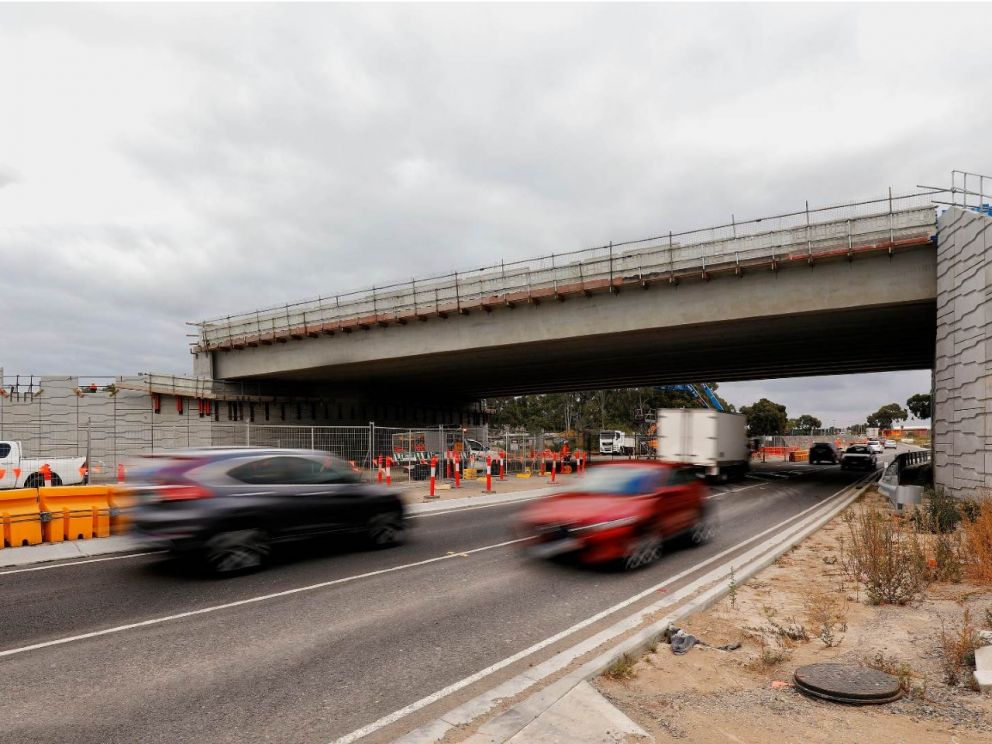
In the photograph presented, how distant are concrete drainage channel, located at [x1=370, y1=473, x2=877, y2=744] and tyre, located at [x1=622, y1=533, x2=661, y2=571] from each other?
65 centimetres

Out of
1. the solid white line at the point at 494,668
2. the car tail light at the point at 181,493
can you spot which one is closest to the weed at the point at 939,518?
the solid white line at the point at 494,668

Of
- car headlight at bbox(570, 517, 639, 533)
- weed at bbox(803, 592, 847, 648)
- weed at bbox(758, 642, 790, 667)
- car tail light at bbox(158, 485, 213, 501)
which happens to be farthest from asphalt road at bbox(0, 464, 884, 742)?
weed at bbox(803, 592, 847, 648)

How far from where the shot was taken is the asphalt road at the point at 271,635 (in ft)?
14.5

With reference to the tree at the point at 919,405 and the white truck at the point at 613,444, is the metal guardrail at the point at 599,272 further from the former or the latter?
the tree at the point at 919,405

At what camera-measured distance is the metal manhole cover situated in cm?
444

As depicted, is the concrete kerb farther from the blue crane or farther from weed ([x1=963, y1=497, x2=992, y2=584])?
the blue crane

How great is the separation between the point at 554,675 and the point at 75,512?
9.47 m

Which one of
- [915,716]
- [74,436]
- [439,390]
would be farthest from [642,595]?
[439,390]

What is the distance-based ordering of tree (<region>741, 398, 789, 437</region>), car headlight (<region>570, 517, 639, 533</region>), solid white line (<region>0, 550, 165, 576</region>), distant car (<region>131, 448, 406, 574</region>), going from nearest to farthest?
distant car (<region>131, 448, 406, 574</region>) → car headlight (<region>570, 517, 639, 533</region>) → solid white line (<region>0, 550, 165, 576</region>) → tree (<region>741, 398, 789, 437</region>)

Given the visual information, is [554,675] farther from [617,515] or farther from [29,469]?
[29,469]

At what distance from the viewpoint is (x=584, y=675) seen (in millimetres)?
4820

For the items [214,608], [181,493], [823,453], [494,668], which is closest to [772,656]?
[494,668]

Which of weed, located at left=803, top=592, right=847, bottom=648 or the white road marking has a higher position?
weed, located at left=803, top=592, right=847, bottom=648

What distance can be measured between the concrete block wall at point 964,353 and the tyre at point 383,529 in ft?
42.0
